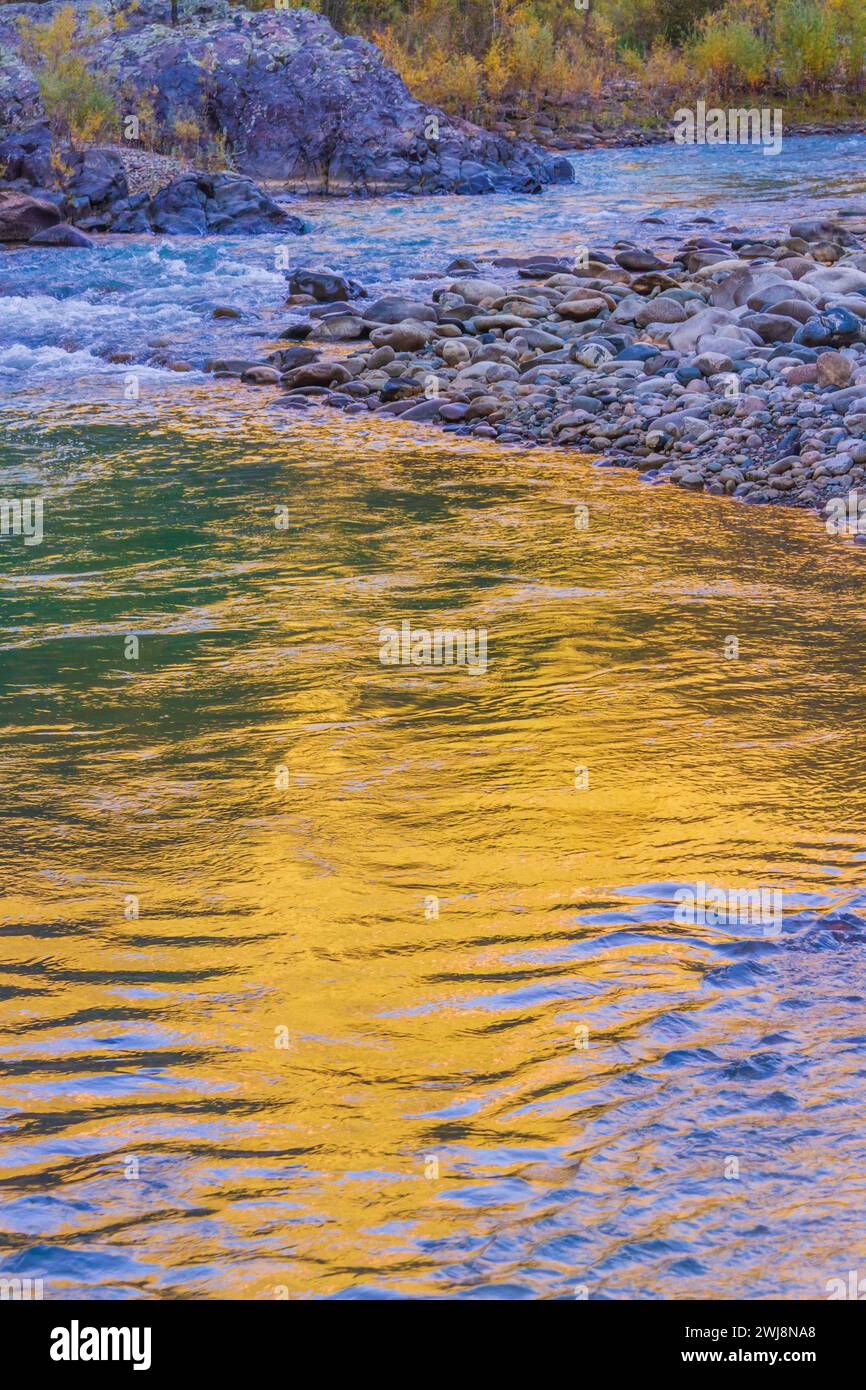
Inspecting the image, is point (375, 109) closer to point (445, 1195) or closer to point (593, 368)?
point (593, 368)

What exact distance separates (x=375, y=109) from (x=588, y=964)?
2679 centimetres

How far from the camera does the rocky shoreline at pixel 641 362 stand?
9.00 meters

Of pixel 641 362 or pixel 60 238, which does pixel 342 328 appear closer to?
pixel 641 362

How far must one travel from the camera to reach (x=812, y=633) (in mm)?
6066

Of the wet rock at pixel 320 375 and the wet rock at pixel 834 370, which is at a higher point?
the wet rock at pixel 834 370

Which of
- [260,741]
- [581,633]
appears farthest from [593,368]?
[260,741]

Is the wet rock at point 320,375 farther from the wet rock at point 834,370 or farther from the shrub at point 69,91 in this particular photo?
the shrub at point 69,91
